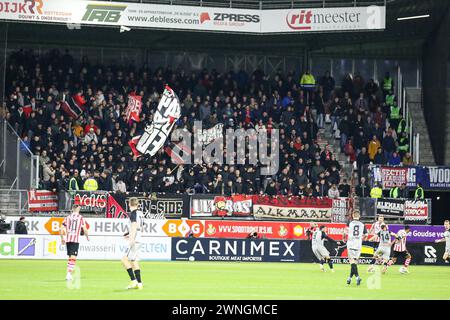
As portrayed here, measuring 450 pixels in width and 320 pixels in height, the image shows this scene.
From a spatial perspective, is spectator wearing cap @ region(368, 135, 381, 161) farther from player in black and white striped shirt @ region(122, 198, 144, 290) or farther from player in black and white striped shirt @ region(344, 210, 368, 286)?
player in black and white striped shirt @ region(122, 198, 144, 290)

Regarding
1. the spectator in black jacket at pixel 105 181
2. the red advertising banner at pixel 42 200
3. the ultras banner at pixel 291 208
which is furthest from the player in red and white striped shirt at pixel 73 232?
the ultras banner at pixel 291 208

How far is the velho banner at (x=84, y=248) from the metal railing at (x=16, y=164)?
15.2 feet

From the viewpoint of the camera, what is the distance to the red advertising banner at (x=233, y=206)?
146 feet

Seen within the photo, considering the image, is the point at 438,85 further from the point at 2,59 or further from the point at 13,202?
the point at 13,202

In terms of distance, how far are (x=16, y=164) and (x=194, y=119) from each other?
959 centimetres

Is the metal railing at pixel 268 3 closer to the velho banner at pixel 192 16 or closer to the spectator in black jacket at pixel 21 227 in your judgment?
the velho banner at pixel 192 16

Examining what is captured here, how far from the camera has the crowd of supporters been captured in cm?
4569

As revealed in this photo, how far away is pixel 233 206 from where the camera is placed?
44.9 meters

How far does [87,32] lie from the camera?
180 ft

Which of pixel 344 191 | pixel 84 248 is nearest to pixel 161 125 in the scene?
pixel 84 248

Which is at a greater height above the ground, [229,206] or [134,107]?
[134,107]

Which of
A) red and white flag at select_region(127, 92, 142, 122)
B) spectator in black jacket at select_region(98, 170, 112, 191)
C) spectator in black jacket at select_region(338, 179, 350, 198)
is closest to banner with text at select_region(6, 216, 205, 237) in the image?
spectator in black jacket at select_region(98, 170, 112, 191)

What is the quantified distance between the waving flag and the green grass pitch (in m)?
6.97
